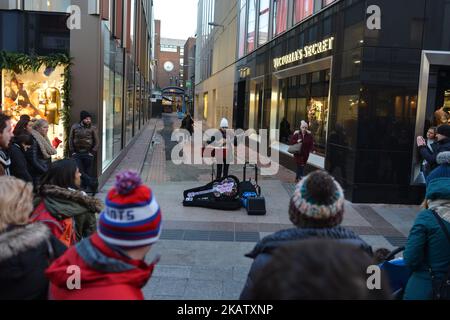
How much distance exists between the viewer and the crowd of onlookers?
1384 mm

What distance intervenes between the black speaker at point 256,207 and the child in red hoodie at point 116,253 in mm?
6710

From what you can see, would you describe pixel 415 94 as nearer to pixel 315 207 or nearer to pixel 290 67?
pixel 290 67

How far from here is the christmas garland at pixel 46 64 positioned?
9867 mm

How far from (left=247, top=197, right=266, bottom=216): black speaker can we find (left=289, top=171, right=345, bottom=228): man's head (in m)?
6.21

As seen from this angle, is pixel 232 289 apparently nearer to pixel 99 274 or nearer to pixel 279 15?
pixel 99 274

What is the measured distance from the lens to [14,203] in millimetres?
2467

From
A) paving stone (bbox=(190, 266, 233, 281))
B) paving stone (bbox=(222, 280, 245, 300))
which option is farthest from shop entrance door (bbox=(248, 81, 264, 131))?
paving stone (bbox=(222, 280, 245, 300))

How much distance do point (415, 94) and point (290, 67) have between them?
20.4 feet

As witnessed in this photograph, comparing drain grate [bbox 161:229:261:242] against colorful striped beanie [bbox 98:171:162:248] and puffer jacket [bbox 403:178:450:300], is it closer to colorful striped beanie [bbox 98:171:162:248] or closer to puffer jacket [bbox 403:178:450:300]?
puffer jacket [bbox 403:178:450:300]

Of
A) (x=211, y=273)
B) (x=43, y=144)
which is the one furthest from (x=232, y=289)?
(x=43, y=144)

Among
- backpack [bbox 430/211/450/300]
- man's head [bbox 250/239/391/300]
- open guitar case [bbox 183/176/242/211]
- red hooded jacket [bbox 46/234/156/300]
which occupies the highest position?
man's head [bbox 250/239/391/300]

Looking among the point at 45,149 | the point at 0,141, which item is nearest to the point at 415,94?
the point at 45,149

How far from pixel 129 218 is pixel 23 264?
60cm

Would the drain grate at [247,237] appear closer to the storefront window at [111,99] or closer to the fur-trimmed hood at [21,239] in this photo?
the fur-trimmed hood at [21,239]
